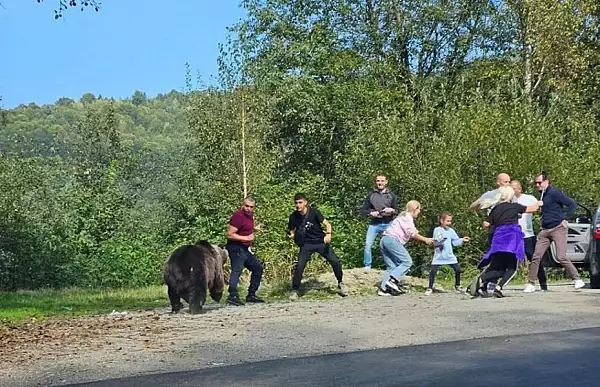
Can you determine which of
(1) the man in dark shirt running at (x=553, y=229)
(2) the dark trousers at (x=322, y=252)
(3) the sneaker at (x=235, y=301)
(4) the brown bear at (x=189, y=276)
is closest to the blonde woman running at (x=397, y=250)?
(2) the dark trousers at (x=322, y=252)

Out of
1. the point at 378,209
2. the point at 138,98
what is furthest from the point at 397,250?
the point at 138,98

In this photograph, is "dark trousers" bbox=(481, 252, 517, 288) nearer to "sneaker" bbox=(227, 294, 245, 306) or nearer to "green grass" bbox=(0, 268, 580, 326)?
"green grass" bbox=(0, 268, 580, 326)

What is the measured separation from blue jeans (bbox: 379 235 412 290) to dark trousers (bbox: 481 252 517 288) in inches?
67.9

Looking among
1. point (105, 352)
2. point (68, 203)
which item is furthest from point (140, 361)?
point (68, 203)

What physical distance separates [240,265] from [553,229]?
5.58 meters

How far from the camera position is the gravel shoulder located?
8.80 metres

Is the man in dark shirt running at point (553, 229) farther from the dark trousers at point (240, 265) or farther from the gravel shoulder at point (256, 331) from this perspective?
the dark trousers at point (240, 265)

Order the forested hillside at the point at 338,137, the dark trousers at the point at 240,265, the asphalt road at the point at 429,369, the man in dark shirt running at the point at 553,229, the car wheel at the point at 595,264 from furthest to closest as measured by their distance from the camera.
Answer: the forested hillside at the point at 338,137 → the man in dark shirt running at the point at 553,229 → the dark trousers at the point at 240,265 → the car wheel at the point at 595,264 → the asphalt road at the point at 429,369

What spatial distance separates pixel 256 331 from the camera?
36.4 feet

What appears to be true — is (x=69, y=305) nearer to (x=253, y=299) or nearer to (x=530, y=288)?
(x=253, y=299)

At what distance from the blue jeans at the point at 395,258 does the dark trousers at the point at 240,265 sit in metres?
2.30

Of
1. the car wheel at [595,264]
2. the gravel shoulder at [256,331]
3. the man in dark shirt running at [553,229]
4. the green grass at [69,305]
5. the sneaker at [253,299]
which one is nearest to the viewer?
the gravel shoulder at [256,331]

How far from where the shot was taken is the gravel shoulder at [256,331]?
28.9 ft

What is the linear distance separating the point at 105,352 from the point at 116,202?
106 ft
